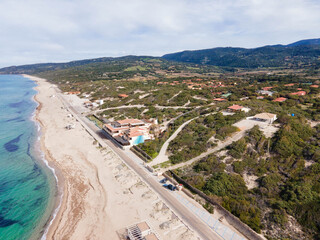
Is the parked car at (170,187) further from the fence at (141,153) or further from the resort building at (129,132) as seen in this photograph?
the resort building at (129,132)

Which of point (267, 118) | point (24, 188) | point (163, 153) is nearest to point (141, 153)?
point (163, 153)

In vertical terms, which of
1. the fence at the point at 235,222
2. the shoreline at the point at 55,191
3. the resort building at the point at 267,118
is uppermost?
the resort building at the point at 267,118

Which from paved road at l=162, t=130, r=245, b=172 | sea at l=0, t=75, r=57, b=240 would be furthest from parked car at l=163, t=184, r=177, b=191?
sea at l=0, t=75, r=57, b=240

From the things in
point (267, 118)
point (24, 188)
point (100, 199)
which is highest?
point (267, 118)

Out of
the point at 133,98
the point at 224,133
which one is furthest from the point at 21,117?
the point at 224,133

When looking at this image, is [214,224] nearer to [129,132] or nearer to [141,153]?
[141,153]

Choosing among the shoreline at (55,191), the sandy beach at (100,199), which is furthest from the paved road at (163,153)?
the shoreline at (55,191)

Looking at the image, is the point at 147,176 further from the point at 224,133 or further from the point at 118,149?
the point at 224,133
